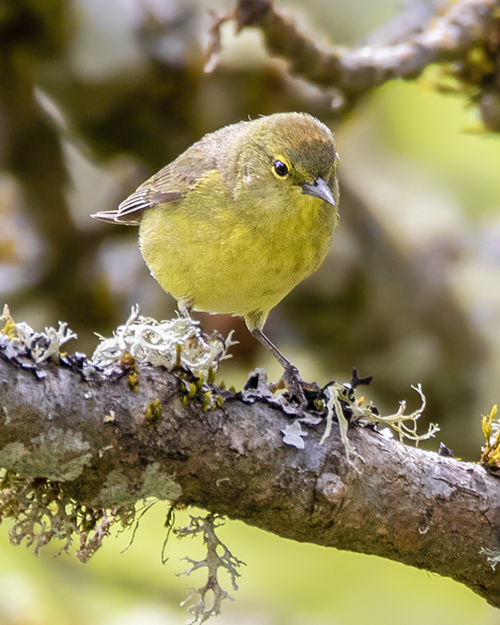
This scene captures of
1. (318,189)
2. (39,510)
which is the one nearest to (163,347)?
(39,510)

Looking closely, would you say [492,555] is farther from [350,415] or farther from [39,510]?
[39,510]

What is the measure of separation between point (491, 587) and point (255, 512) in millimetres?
1094

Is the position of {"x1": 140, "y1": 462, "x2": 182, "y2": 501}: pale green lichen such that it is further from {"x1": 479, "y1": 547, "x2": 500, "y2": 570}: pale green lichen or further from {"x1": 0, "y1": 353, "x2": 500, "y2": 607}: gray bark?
{"x1": 479, "y1": 547, "x2": 500, "y2": 570}: pale green lichen

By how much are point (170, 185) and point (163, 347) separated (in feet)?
6.58

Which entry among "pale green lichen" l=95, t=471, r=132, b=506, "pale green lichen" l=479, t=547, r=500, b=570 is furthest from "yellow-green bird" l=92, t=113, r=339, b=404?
"pale green lichen" l=95, t=471, r=132, b=506

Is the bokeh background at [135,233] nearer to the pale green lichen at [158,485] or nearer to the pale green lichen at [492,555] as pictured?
the pale green lichen at [492,555]

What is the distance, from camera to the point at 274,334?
6.50 meters

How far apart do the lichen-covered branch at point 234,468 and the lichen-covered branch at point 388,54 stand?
273 centimetres

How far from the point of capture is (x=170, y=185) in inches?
172

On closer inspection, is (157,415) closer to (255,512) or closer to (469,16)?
(255,512)

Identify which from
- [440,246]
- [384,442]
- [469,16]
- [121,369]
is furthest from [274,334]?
[121,369]

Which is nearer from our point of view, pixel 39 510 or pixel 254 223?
pixel 39 510

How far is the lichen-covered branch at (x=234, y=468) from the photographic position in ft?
7.37

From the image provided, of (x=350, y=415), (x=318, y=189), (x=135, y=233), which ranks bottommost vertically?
(x=350, y=415)
